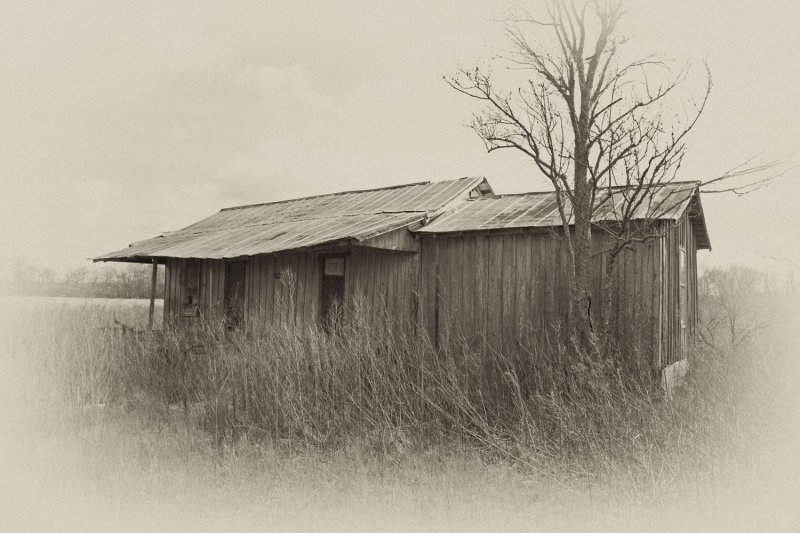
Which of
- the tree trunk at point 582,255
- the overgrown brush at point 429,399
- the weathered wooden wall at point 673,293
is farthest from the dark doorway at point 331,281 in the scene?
the weathered wooden wall at point 673,293

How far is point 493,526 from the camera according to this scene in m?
4.01

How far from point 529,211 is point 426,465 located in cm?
658

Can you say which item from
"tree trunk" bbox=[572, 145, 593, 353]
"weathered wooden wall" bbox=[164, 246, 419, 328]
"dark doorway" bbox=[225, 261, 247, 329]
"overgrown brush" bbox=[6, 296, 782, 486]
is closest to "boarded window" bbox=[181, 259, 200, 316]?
"weathered wooden wall" bbox=[164, 246, 419, 328]

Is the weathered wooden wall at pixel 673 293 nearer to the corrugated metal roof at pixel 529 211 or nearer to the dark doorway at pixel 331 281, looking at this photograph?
the corrugated metal roof at pixel 529 211

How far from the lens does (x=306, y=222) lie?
44.2 feet

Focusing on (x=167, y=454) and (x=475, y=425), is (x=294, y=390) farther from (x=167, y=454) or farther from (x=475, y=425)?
(x=475, y=425)

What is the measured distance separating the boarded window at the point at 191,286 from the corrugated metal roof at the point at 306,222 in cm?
71

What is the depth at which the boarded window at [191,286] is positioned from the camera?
14867mm

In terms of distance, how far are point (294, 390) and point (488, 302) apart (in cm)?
479

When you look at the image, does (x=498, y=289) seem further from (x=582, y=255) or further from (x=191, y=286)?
(x=191, y=286)

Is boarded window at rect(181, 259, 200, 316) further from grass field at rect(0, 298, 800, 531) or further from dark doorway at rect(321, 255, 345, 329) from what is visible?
grass field at rect(0, 298, 800, 531)

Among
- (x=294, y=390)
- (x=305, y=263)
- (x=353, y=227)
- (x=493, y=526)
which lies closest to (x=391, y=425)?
(x=294, y=390)

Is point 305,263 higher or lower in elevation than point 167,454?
higher

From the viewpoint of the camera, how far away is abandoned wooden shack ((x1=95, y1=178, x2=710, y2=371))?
9.12 metres
